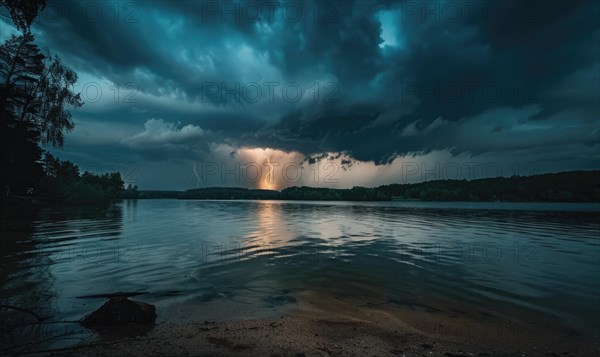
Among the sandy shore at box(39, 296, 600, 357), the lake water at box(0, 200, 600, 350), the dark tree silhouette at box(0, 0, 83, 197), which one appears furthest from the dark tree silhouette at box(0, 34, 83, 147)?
the sandy shore at box(39, 296, 600, 357)

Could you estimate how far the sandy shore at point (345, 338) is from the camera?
6.88 meters

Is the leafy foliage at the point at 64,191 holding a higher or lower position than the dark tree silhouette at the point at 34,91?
lower

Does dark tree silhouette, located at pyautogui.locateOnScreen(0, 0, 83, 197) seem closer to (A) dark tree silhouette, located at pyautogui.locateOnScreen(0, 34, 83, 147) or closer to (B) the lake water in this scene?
(A) dark tree silhouette, located at pyautogui.locateOnScreen(0, 34, 83, 147)

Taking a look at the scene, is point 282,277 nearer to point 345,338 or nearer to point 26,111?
point 345,338

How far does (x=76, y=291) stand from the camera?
12172mm

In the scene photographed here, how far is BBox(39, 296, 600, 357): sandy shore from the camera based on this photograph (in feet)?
22.6

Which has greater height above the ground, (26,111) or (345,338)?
(26,111)

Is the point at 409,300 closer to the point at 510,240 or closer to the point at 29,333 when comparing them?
the point at 29,333

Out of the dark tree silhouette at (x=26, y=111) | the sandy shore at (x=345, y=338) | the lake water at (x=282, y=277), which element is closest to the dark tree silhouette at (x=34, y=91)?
the dark tree silhouette at (x=26, y=111)

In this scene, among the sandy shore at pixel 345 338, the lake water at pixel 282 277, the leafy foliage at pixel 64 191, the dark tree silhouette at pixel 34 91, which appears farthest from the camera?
the leafy foliage at pixel 64 191

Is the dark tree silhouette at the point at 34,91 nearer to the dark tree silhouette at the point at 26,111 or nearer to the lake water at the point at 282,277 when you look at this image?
the dark tree silhouette at the point at 26,111

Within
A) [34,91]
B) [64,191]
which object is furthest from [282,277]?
[64,191]

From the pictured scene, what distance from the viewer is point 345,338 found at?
780cm

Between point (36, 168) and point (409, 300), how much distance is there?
65.4 meters
